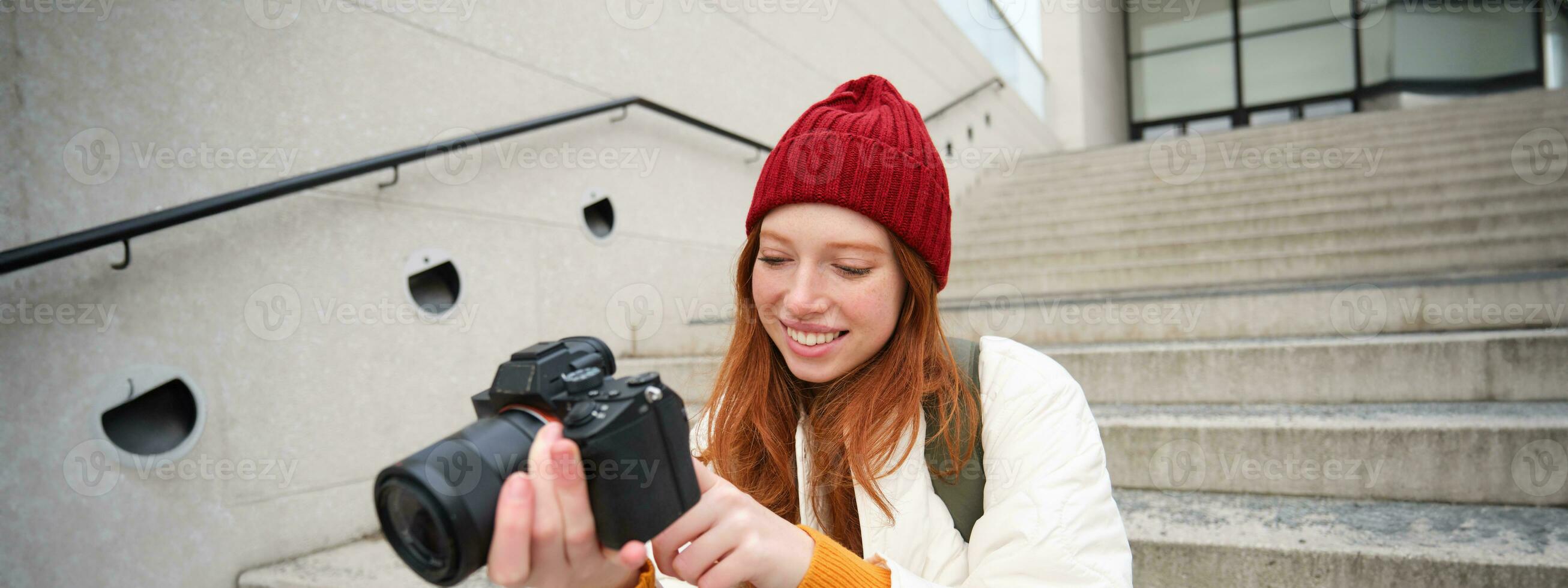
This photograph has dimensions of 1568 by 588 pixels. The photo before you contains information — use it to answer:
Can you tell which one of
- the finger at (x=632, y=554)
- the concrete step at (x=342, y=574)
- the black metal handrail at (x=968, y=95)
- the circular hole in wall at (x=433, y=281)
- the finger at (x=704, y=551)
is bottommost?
the concrete step at (x=342, y=574)

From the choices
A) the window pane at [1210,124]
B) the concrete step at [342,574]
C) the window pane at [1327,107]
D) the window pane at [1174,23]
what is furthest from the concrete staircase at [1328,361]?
the window pane at [1174,23]

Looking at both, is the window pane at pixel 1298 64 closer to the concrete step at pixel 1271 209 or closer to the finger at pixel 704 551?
the concrete step at pixel 1271 209

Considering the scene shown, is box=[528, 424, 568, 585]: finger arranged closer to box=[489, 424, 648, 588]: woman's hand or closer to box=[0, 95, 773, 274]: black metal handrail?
box=[489, 424, 648, 588]: woman's hand

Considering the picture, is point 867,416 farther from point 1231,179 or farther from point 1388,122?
point 1388,122

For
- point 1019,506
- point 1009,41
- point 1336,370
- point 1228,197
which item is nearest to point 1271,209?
point 1228,197

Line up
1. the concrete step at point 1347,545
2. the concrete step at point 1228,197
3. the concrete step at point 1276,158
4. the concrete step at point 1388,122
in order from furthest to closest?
the concrete step at point 1388,122 < the concrete step at point 1276,158 < the concrete step at point 1228,197 < the concrete step at point 1347,545

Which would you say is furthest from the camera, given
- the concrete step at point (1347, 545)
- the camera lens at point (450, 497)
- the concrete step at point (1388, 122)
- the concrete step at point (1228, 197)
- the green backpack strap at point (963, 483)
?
the concrete step at point (1388, 122)

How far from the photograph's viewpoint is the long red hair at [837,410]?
1034mm

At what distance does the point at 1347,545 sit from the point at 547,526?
1.45 m

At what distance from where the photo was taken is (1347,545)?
1.41m

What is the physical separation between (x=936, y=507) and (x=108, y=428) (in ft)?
5.23

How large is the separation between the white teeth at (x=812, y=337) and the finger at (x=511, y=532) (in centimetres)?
53

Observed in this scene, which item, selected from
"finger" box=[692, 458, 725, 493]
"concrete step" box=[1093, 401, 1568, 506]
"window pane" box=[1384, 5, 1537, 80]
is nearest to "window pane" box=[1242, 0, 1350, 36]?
"window pane" box=[1384, 5, 1537, 80]

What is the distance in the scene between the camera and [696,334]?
304 cm
